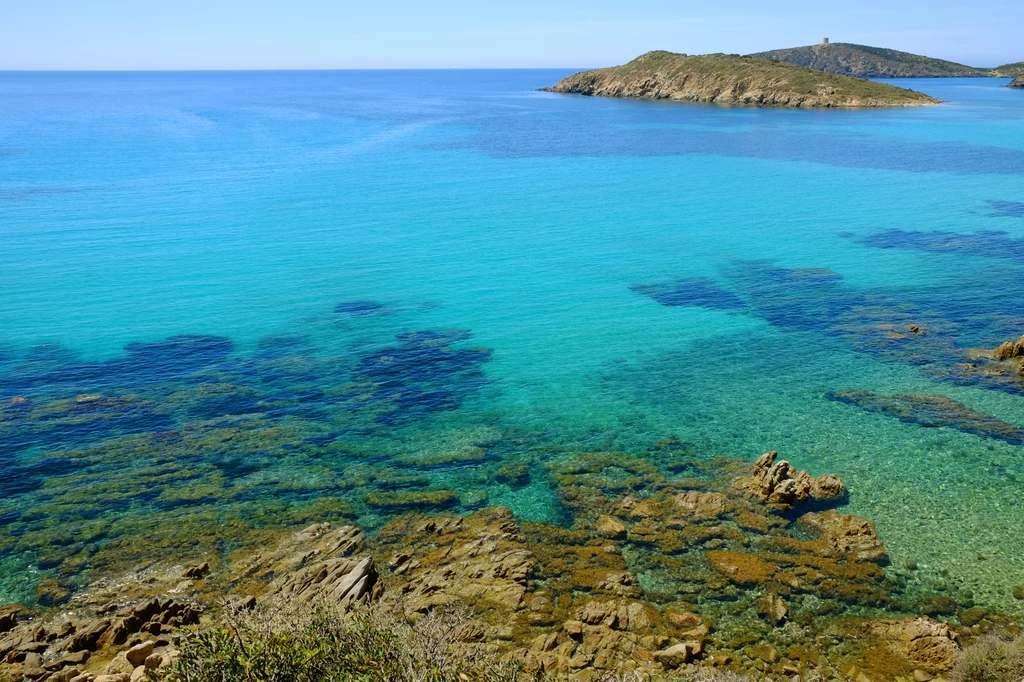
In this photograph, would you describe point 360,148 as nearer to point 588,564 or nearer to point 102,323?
point 102,323

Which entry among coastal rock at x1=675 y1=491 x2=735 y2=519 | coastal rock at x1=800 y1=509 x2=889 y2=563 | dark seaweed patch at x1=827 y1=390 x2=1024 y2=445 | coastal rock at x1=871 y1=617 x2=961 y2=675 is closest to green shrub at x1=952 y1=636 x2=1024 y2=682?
coastal rock at x1=871 y1=617 x2=961 y2=675

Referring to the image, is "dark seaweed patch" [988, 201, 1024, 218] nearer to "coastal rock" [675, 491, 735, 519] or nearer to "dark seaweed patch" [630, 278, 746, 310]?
"dark seaweed patch" [630, 278, 746, 310]

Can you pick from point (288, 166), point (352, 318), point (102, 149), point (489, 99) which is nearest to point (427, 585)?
point (352, 318)

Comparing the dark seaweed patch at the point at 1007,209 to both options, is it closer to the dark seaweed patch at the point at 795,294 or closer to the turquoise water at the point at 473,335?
the turquoise water at the point at 473,335

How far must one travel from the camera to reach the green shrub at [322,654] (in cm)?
1179

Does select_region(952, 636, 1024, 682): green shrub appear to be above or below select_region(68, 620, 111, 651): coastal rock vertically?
above

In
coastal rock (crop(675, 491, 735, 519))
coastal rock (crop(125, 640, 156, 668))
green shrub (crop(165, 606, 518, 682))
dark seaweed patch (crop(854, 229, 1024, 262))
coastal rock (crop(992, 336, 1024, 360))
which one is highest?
dark seaweed patch (crop(854, 229, 1024, 262))

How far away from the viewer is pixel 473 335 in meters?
37.2

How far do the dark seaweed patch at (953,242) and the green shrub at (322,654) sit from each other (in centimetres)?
4824

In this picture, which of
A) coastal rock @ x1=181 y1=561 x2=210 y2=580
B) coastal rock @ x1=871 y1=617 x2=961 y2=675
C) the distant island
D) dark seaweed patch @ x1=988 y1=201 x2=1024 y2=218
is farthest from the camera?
the distant island

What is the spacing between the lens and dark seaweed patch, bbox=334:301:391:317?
39.4 meters

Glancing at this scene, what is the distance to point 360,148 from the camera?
319ft

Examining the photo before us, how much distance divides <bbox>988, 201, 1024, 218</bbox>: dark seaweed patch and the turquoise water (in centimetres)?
77

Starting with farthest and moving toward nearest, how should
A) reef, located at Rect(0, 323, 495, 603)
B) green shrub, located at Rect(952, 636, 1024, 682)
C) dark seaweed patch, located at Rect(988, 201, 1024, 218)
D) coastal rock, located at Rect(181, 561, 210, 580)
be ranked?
dark seaweed patch, located at Rect(988, 201, 1024, 218)
reef, located at Rect(0, 323, 495, 603)
coastal rock, located at Rect(181, 561, 210, 580)
green shrub, located at Rect(952, 636, 1024, 682)
